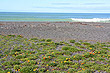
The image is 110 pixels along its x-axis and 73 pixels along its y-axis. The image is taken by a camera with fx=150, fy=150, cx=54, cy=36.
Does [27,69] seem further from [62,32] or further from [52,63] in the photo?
[62,32]

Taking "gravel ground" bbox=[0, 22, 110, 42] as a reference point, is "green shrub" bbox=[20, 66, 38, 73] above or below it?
below

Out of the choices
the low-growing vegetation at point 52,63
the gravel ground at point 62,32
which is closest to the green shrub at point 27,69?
the low-growing vegetation at point 52,63

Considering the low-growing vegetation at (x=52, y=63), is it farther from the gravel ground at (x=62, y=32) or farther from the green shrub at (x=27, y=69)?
the gravel ground at (x=62, y=32)

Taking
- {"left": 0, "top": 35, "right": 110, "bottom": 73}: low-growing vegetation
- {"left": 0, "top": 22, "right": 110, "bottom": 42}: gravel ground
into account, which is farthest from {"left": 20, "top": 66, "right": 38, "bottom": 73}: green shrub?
{"left": 0, "top": 22, "right": 110, "bottom": 42}: gravel ground

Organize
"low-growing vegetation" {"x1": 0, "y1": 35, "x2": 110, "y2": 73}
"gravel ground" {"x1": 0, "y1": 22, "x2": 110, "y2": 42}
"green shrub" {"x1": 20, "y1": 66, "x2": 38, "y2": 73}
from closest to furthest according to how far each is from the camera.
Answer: "green shrub" {"x1": 20, "y1": 66, "x2": 38, "y2": 73}, "low-growing vegetation" {"x1": 0, "y1": 35, "x2": 110, "y2": 73}, "gravel ground" {"x1": 0, "y1": 22, "x2": 110, "y2": 42}

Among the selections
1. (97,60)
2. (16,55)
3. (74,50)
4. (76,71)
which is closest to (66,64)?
(76,71)

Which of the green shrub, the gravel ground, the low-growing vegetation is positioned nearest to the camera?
the green shrub

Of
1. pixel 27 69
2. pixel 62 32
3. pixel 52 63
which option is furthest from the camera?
pixel 62 32

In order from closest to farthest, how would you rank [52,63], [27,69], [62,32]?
[27,69] < [52,63] < [62,32]

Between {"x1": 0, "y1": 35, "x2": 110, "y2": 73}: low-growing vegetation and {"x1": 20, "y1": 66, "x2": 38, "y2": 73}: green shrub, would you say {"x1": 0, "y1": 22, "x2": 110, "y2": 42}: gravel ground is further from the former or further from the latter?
{"x1": 20, "y1": 66, "x2": 38, "y2": 73}: green shrub

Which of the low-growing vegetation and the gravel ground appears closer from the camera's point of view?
the low-growing vegetation

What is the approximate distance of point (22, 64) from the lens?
24.2 ft

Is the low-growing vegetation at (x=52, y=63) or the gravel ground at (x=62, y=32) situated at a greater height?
the gravel ground at (x=62, y=32)

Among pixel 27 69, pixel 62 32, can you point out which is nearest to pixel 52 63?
pixel 27 69
